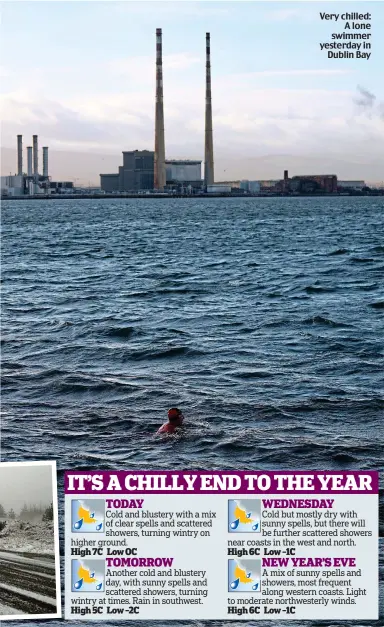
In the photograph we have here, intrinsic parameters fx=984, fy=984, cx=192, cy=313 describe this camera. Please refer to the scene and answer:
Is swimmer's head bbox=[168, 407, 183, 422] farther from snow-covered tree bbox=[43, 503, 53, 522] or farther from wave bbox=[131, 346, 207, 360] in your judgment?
snow-covered tree bbox=[43, 503, 53, 522]

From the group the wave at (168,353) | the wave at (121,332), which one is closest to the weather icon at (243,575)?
the wave at (168,353)

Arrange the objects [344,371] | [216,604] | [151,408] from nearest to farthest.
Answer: [216,604], [151,408], [344,371]

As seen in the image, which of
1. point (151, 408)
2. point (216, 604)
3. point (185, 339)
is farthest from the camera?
point (185, 339)

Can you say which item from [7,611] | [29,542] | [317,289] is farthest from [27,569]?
[317,289]

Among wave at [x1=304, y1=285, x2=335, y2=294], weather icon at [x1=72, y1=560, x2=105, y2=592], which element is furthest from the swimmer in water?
wave at [x1=304, y1=285, x2=335, y2=294]

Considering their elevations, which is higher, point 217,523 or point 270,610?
point 217,523

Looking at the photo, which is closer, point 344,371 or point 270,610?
point 270,610

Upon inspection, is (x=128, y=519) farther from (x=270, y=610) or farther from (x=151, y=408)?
(x=151, y=408)

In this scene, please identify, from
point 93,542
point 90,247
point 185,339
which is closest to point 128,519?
point 93,542
